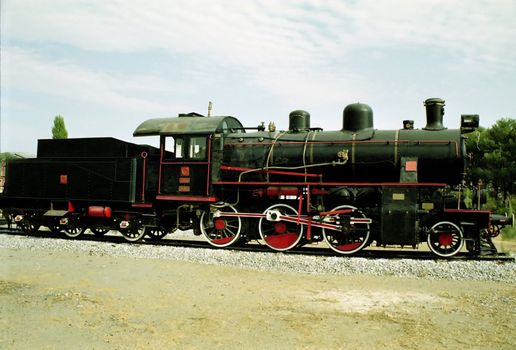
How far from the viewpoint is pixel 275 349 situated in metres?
4.59

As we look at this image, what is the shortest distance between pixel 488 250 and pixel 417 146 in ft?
9.99

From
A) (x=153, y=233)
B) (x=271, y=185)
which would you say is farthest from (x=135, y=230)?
(x=271, y=185)

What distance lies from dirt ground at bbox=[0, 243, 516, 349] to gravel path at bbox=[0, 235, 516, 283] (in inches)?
20.6

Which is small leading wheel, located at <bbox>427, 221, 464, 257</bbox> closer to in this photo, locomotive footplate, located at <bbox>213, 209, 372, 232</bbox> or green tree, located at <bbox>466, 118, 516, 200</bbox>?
locomotive footplate, located at <bbox>213, 209, 372, 232</bbox>

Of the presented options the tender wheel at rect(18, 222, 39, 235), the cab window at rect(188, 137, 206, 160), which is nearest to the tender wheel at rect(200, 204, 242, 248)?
the cab window at rect(188, 137, 206, 160)

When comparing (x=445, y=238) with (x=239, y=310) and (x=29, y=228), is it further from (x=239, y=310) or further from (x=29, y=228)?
(x=29, y=228)

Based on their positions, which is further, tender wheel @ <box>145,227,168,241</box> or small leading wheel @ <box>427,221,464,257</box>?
tender wheel @ <box>145,227,168,241</box>

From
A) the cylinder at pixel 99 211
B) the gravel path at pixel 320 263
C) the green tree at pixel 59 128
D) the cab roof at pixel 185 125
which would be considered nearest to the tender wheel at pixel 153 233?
the cylinder at pixel 99 211

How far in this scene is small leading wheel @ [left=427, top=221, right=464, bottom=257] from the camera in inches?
418

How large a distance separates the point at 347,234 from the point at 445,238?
230cm

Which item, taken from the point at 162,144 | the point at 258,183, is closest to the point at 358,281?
the point at 258,183

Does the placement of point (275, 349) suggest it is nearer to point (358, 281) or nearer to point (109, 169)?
Result: point (358, 281)

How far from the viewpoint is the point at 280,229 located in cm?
1170

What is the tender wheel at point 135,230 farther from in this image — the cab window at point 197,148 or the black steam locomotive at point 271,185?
the cab window at point 197,148
